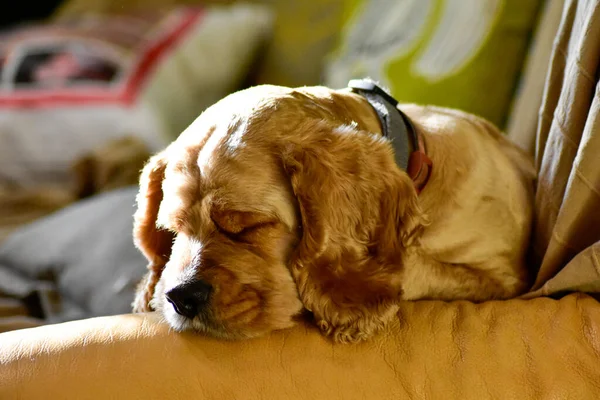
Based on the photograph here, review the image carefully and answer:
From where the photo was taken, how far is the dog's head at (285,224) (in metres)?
1.18

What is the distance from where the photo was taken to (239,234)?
48.3 inches

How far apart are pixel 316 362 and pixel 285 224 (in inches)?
9.8

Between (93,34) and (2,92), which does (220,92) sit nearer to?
(93,34)

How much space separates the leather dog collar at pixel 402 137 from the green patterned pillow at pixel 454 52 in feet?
2.20

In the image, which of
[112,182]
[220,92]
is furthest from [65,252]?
[220,92]

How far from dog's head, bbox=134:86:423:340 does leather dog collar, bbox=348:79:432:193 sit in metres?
0.07

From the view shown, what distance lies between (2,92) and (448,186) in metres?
2.26

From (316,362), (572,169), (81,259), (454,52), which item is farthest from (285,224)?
(454,52)

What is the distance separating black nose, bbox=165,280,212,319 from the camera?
3.82 feet

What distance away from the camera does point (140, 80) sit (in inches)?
117

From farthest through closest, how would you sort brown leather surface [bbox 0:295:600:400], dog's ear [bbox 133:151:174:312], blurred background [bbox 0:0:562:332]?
blurred background [bbox 0:0:562:332] → dog's ear [bbox 133:151:174:312] → brown leather surface [bbox 0:295:600:400]

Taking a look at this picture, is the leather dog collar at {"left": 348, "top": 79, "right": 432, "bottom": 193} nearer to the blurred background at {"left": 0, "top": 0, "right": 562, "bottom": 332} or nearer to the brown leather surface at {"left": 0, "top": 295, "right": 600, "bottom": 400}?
the brown leather surface at {"left": 0, "top": 295, "right": 600, "bottom": 400}

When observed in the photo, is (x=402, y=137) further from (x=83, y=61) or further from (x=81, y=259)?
(x=83, y=61)

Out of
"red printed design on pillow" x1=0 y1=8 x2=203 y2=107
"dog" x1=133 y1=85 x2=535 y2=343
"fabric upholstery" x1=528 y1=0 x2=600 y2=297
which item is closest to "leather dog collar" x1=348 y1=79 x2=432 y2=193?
"dog" x1=133 y1=85 x2=535 y2=343
